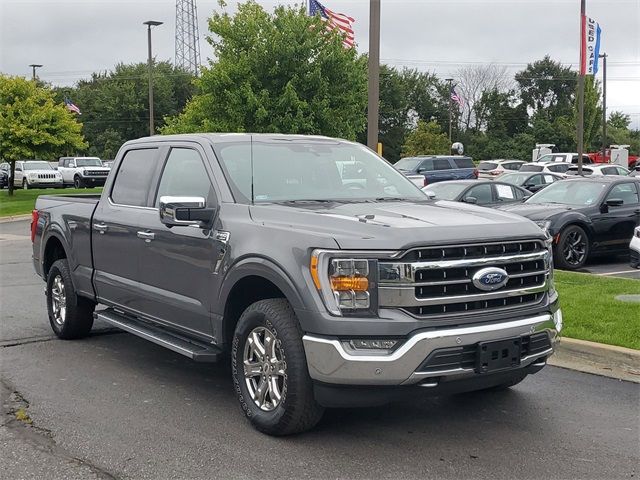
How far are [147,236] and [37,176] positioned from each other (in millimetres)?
36057

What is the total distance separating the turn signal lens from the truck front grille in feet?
0.31

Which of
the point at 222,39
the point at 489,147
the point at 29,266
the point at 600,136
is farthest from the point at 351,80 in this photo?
the point at 600,136

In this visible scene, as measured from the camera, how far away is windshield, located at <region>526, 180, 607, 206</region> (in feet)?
44.9

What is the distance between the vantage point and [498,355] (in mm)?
4457

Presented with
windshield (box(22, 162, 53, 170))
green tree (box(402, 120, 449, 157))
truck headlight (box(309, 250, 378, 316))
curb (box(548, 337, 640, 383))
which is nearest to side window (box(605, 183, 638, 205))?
curb (box(548, 337, 640, 383))

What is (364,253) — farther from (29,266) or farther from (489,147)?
(489,147)

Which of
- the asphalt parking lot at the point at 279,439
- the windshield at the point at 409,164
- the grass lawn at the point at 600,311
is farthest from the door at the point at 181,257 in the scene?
the windshield at the point at 409,164

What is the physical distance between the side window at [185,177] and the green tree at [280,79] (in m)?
14.5

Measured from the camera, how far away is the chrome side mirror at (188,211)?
5.21 meters

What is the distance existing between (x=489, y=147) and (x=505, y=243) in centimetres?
7202

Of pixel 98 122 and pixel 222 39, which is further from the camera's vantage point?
pixel 98 122

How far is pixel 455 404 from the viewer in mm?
5523

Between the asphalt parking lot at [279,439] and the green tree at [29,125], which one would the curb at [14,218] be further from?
the asphalt parking lot at [279,439]

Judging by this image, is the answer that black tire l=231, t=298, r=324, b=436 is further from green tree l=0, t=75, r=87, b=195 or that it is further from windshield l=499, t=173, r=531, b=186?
green tree l=0, t=75, r=87, b=195
